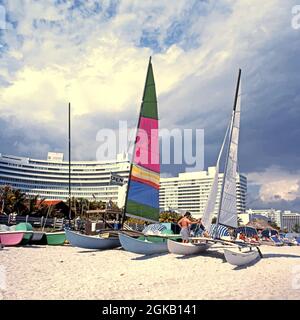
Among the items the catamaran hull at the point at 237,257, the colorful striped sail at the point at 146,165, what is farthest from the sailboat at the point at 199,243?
the colorful striped sail at the point at 146,165

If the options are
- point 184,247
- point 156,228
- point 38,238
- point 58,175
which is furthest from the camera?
point 58,175

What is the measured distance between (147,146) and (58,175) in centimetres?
13162

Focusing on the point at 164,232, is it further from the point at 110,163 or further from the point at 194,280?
the point at 110,163

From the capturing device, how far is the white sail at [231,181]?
1454cm

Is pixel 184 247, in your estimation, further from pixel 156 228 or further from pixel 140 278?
pixel 156 228

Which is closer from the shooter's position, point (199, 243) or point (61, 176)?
point (199, 243)

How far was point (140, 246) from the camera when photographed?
15203mm

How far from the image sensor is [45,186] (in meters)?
140

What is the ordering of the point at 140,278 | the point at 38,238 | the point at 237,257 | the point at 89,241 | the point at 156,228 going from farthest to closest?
the point at 156,228
the point at 38,238
the point at 89,241
the point at 237,257
the point at 140,278

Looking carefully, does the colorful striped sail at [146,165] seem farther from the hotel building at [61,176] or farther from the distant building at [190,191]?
the distant building at [190,191]

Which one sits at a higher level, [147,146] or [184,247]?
[147,146]

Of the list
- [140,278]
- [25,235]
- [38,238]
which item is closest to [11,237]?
→ [25,235]
